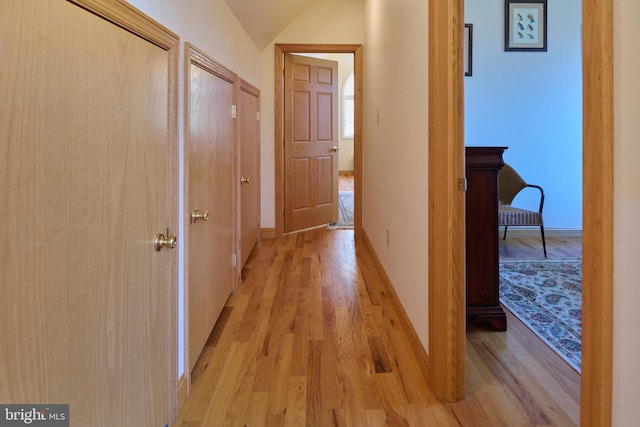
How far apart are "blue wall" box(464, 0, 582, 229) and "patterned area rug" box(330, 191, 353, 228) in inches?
81.0

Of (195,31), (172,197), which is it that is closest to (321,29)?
(195,31)

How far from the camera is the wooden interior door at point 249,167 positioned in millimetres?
4172

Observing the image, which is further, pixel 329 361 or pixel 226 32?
pixel 226 32

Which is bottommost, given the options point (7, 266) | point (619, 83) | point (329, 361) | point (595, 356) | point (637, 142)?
point (329, 361)

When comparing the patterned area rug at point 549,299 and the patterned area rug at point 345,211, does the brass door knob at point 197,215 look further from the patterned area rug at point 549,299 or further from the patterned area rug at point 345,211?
the patterned area rug at point 345,211

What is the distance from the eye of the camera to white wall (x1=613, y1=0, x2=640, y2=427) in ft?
2.86

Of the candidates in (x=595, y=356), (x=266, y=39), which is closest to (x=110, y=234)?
(x=595, y=356)

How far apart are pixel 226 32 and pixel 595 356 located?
307 cm

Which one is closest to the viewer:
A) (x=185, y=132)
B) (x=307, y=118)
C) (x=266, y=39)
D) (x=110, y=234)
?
(x=110, y=234)

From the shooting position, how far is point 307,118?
19.5ft

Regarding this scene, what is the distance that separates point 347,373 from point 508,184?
3.16 metres

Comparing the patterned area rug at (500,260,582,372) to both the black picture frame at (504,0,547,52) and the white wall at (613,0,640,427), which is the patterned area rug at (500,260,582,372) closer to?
the white wall at (613,0,640,427)

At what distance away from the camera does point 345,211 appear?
7.83 meters

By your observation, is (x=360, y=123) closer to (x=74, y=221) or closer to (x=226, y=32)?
(x=226, y=32)
